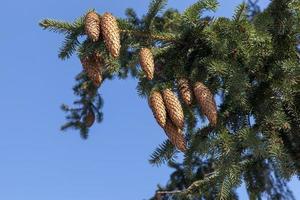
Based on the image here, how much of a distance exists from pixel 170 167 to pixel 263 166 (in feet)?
11.1

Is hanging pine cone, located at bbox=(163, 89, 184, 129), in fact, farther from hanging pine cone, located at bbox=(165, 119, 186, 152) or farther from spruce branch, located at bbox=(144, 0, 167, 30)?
spruce branch, located at bbox=(144, 0, 167, 30)

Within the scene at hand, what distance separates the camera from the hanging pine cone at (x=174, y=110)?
3.08 m

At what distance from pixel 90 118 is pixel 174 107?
18.3 ft

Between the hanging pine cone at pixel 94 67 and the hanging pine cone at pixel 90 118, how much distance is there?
16.7ft

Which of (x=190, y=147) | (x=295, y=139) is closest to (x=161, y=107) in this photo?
(x=190, y=147)

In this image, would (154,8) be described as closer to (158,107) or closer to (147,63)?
(147,63)

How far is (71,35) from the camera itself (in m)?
3.52

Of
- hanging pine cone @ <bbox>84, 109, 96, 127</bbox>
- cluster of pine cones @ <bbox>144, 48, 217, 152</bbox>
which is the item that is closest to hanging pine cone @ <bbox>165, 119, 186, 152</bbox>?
cluster of pine cones @ <bbox>144, 48, 217, 152</bbox>

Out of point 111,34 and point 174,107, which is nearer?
point 174,107

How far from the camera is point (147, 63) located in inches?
129

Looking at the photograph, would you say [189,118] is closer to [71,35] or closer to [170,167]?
[71,35]

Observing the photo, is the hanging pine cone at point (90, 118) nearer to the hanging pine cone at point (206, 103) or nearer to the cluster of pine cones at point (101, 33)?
the cluster of pine cones at point (101, 33)

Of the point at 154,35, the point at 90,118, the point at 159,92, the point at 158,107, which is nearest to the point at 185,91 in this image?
the point at 159,92

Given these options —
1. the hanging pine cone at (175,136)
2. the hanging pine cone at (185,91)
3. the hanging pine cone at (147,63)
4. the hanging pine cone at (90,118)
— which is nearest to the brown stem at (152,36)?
the hanging pine cone at (147,63)
